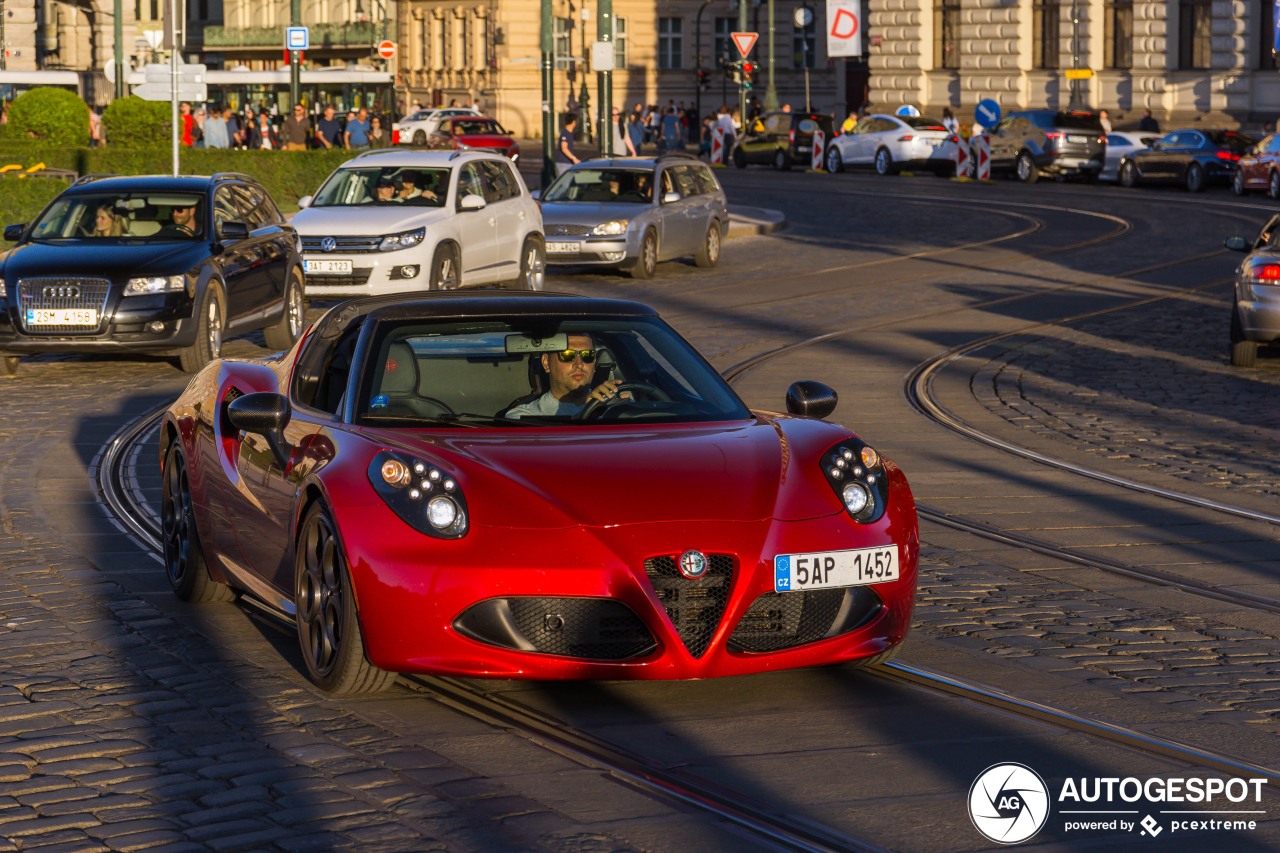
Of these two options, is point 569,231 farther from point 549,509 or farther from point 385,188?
point 549,509

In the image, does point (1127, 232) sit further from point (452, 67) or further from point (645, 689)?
point (452, 67)

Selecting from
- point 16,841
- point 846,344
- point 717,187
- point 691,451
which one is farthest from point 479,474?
point 717,187

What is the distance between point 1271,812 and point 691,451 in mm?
2230

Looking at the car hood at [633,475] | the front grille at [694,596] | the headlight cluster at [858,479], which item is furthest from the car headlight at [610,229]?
the front grille at [694,596]

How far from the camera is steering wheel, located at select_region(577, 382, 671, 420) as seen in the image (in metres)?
7.49

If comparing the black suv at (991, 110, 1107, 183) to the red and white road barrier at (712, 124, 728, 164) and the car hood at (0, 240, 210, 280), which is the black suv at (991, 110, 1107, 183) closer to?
the red and white road barrier at (712, 124, 728, 164)

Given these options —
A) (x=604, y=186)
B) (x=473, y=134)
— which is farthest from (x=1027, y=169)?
(x=473, y=134)

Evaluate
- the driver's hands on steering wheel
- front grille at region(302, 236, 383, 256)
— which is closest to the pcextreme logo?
the driver's hands on steering wheel

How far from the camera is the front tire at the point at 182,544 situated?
8.50 meters

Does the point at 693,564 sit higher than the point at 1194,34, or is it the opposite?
the point at 1194,34

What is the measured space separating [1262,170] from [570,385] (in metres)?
36.4

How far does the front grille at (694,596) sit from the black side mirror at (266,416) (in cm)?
162

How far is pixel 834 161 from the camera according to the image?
180 ft

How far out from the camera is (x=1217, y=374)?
56.7 feet
